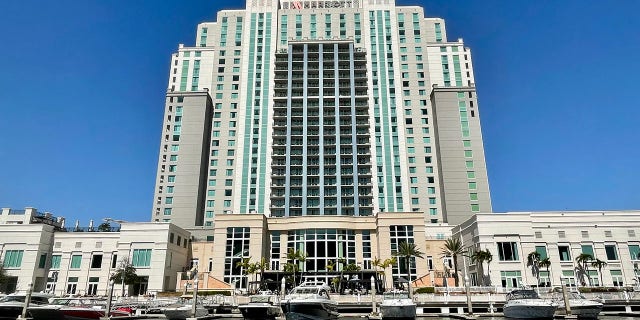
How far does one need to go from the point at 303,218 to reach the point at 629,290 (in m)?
50.3

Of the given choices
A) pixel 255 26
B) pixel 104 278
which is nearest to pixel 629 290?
pixel 104 278

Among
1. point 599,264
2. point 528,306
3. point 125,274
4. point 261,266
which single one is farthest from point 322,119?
point 528,306

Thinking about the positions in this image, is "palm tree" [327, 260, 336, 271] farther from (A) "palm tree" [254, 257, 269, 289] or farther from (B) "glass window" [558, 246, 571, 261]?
(B) "glass window" [558, 246, 571, 261]

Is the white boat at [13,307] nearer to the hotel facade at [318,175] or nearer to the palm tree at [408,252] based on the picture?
the hotel facade at [318,175]

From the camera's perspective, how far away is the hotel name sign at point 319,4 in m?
124

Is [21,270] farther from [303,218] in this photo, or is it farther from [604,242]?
[604,242]

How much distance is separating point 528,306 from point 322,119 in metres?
72.5

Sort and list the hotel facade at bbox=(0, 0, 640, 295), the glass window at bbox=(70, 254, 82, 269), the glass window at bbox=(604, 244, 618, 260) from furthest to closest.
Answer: the glass window at bbox=(70, 254, 82, 269) < the hotel facade at bbox=(0, 0, 640, 295) < the glass window at bbox=(604, 244, 618, 260)

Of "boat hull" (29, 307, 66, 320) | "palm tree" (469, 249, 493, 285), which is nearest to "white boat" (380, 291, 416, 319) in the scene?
"palm tree" (469, 249, 493, 285)

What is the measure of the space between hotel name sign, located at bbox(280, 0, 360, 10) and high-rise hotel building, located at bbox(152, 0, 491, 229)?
58cm

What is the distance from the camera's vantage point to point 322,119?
108m

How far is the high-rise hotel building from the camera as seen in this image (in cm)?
10156

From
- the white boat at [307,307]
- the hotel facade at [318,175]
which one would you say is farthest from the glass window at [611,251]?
the white boat at [307,307]

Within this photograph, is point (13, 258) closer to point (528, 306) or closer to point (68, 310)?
point (68, 310)
